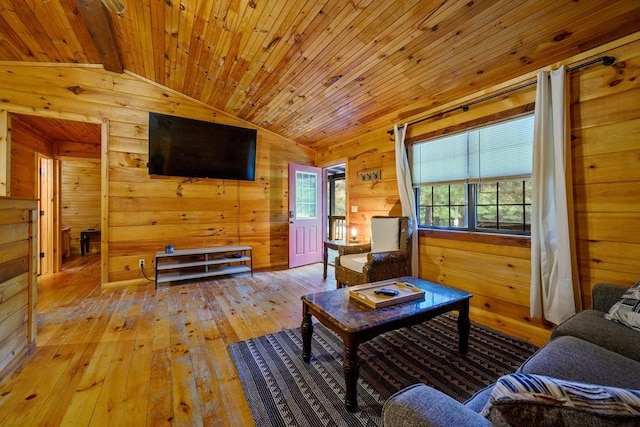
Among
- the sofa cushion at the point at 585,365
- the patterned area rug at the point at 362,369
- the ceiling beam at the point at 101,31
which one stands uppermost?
the ceiling beam at the point at 101,31

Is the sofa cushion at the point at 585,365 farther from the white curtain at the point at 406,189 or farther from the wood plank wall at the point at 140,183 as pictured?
the wood plank wall at the point at 140,183

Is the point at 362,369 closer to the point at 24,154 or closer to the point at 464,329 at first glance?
the point at 464,329

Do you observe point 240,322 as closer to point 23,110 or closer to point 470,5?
point 470,5

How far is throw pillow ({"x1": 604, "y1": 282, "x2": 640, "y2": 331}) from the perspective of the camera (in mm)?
1347

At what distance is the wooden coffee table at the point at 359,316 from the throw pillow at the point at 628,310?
0.74 m

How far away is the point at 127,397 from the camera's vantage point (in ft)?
5.02

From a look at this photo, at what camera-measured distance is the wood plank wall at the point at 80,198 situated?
19.4ft

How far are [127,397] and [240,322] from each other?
1076 mm

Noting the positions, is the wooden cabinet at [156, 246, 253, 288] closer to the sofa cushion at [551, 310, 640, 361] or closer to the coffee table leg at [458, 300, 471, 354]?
the coffee table leg at [458, 300, 471, 354]

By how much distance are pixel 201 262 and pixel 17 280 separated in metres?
2.06

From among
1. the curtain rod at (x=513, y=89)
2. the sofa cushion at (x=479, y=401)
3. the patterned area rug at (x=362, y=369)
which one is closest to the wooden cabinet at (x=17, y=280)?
the patterned area rug at (x=362, y=369)

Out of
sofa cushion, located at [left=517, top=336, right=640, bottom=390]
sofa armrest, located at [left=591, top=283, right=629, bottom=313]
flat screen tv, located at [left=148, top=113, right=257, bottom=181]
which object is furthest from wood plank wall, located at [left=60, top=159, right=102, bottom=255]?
sofa armrest, located at [left=591, top=283, right=629, bottom=313]

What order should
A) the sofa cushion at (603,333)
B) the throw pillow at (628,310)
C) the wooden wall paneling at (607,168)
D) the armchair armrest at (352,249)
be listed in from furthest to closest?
the armchair armrest at (352,249) < the wooden wall paneling at (607,168) < the throw pillow at (628,310) < the sofa cushion at (603,333)

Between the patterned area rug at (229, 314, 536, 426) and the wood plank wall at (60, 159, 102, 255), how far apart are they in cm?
616
